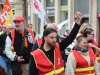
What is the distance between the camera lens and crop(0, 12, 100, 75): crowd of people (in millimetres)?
4578

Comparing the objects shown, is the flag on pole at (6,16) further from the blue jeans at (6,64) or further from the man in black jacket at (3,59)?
the blue jeans at (6,64)

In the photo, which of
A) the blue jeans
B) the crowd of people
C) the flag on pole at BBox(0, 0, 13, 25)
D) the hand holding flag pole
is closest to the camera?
the crowd of people

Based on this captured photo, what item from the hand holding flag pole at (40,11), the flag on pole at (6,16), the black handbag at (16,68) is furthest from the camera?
the flag on pole at (6,16)

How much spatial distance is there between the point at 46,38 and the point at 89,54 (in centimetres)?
124

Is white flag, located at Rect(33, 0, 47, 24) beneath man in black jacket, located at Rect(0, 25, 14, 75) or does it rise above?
above

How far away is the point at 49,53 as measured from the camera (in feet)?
15.1

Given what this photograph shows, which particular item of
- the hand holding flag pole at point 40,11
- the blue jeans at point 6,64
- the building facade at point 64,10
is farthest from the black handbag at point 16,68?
the building facade at point 64,10

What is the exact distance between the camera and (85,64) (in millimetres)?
5316

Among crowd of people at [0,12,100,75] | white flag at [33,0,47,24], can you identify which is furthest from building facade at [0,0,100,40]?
crowd of people at [0,12,100,75]

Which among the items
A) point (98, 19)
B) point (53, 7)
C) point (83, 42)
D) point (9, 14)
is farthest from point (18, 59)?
point (53, 7)

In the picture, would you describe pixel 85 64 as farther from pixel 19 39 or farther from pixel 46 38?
pixel 19 39

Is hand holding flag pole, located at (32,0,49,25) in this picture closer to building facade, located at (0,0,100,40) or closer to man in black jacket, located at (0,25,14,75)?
man in black jacket, located at (0,25,14,75)

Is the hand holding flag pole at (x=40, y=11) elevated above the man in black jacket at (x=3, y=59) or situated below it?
above

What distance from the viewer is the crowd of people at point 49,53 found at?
15.0ft
